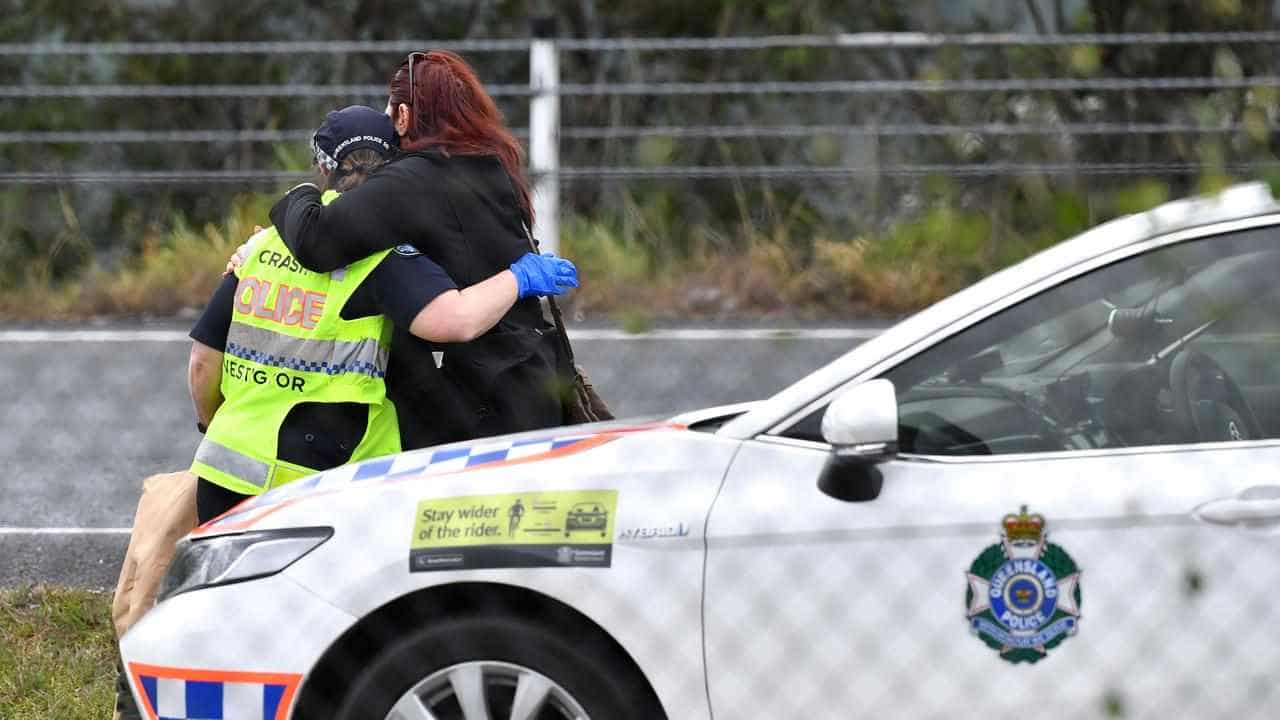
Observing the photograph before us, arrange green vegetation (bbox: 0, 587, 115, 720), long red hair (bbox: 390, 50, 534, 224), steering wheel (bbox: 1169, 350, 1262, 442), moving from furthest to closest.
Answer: green vegetation (bbox: 0, 587, 115, 720), long red hair (bbox: 390, 50, 534, 224), steering wheel (bbox: 1169, 350, 1262, 442)

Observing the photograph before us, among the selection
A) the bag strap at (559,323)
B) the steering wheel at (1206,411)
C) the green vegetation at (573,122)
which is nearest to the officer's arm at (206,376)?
the bag strap at (559,323)

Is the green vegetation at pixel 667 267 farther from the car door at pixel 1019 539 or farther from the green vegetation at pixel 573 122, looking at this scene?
the car door at pixel 1019 539

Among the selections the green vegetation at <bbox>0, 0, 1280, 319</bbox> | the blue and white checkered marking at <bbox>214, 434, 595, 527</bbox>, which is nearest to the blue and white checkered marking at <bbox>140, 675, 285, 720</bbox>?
the blue and white checkered marking at <bbox>214, 434, 595, 527</bbox>

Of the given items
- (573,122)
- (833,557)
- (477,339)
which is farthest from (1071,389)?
(573,122)

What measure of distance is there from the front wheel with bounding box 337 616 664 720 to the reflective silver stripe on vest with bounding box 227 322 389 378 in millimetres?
735

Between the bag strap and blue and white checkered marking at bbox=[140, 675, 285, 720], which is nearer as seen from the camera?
blue and white checkered marking at bbox=[140, 675, 285, 720]

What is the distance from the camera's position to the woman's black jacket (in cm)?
367

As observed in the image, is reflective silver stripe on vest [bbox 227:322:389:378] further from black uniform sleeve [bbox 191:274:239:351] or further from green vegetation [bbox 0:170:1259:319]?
green vegetation [bbox 0:170:1259:319]

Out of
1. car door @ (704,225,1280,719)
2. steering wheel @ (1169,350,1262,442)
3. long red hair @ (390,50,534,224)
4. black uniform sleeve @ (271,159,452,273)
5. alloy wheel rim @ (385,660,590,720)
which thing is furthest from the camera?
long red hair @ (390,50,534,224)

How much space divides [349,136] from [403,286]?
378 millimetres

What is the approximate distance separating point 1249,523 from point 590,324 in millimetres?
5015

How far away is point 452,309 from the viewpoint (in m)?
3.58

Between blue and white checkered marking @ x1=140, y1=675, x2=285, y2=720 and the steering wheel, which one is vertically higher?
the steering wheel

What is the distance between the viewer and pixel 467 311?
361 centimetres
